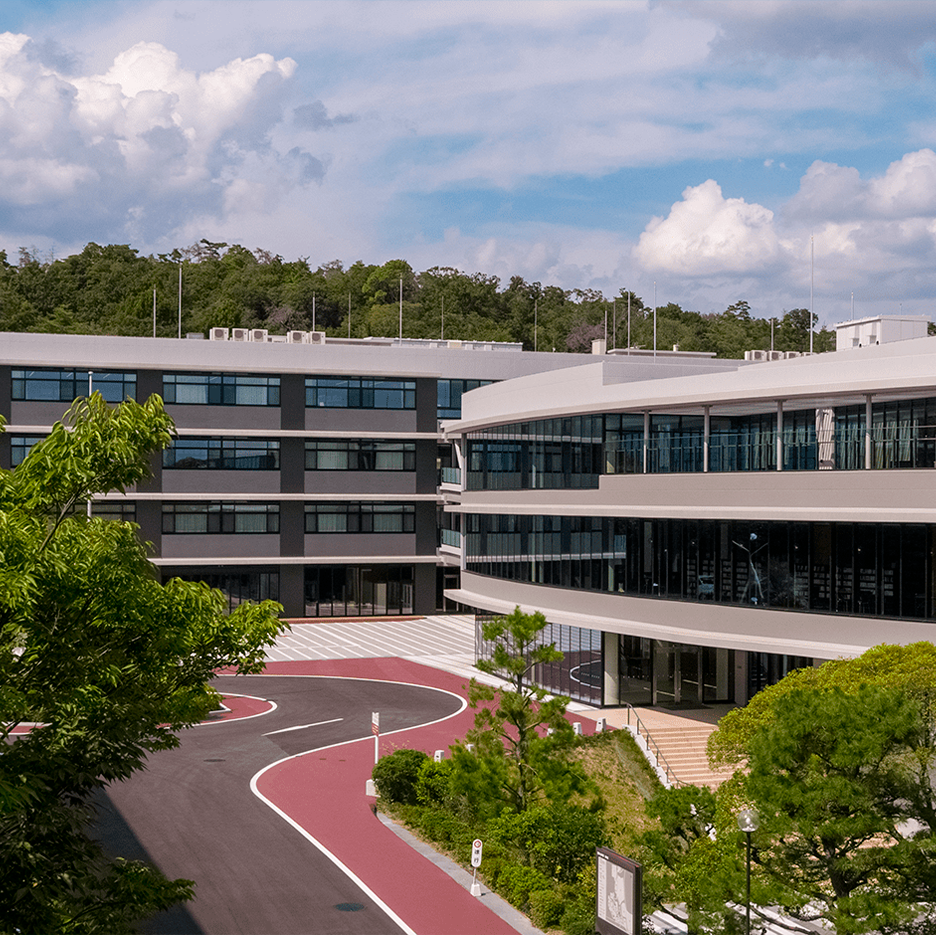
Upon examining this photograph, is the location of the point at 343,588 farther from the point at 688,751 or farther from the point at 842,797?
the point at 842,797

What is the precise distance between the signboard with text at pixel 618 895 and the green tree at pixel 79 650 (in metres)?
8.06

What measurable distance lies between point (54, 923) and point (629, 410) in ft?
106

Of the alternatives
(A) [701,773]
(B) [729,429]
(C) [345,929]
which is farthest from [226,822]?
(B) [729,429]

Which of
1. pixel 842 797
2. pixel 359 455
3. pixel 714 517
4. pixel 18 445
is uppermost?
pixel 18 445

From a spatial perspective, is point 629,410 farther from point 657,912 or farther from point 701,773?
point 657,912

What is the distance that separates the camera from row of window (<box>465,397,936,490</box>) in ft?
120

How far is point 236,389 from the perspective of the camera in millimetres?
69000

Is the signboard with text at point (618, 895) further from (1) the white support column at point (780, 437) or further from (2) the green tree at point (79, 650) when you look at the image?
(1) the white support column at point (780, 437)

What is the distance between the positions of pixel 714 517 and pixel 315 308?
3737 inches

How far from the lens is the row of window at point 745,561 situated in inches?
1331

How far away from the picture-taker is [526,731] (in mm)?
27984

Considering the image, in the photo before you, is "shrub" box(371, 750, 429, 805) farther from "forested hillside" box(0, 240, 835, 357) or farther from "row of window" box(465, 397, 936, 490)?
"forested hillside" box(0, 240, 835, 357)

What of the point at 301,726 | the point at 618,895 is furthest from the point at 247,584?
the point at 618,895

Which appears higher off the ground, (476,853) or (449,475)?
(449,475)
